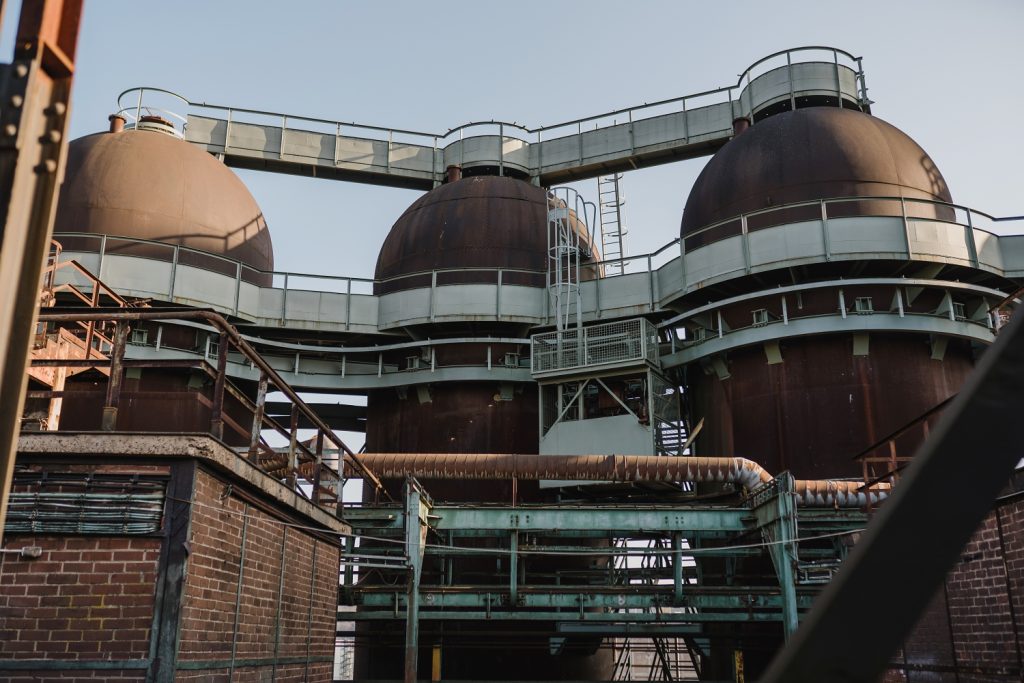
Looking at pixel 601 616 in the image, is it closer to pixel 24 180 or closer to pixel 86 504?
pixel 86 504

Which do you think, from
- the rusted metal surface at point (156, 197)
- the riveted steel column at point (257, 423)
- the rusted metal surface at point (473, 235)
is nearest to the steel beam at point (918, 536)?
the riveted steel column at point (257, 423)

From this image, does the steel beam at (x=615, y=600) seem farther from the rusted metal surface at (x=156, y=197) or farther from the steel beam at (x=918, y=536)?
the rusted metal surface at (x=156, y=197)

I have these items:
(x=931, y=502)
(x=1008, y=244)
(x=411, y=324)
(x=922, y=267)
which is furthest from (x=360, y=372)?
(x=931, y=502)

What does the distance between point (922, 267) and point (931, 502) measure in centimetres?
2170

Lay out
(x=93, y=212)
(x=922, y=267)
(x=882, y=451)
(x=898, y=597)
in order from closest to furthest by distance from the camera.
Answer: (x=898, y=597) → (x=882, y=451) → (x=922, y=267) → (x=93, y=212)

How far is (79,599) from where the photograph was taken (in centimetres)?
709

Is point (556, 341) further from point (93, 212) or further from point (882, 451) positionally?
point (93, 212)

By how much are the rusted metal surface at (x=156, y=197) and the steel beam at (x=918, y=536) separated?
25.3 m

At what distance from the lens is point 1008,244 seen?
72.2 ft

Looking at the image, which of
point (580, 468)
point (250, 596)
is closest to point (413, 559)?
point (580, 468)

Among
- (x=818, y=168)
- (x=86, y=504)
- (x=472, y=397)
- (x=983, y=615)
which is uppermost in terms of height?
(x=818, y=168)

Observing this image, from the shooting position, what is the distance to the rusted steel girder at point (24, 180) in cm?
229

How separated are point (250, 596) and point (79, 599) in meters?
1.82

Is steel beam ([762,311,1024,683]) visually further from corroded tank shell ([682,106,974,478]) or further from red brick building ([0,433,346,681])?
corroded tank shell ([682,106,974,478])
